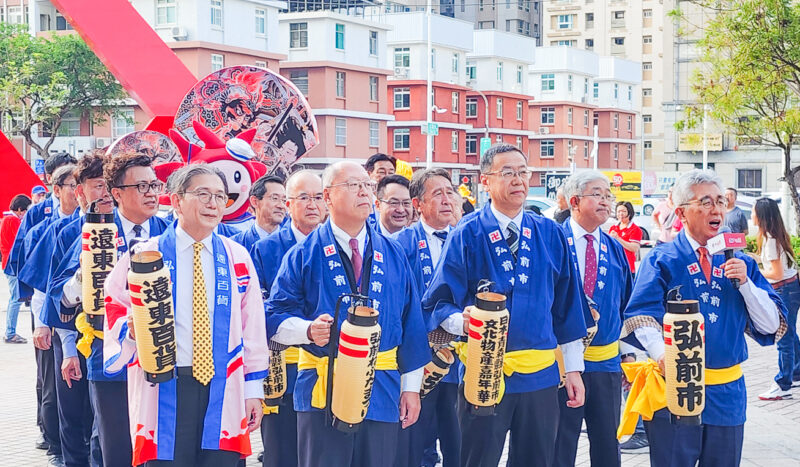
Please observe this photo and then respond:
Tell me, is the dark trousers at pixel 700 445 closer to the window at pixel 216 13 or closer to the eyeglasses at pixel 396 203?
the eyeglasses at pixel 396 203

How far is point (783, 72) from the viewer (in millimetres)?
17547

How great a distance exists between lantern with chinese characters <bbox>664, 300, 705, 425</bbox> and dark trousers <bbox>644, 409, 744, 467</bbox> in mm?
225

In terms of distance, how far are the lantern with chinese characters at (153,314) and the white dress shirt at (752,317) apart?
2.28 meters

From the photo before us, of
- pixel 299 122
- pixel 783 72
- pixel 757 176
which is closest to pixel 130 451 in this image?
pixel 299 122

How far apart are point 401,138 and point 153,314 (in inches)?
1966

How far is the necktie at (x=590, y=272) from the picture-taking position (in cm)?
633

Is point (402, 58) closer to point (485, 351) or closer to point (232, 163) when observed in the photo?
point (232, 163)

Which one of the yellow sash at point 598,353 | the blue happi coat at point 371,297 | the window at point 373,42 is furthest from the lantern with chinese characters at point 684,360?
the window at point 373,42

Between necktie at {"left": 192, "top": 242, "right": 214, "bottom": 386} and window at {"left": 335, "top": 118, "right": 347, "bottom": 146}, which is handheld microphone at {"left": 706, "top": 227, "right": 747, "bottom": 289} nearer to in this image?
necktie at {"left": 192, "top": 242, "right": 214, "bottom": 386}

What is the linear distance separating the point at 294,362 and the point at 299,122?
2915 millimetres

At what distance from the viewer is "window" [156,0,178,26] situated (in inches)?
1692

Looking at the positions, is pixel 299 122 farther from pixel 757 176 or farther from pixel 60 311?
pixel 757 176

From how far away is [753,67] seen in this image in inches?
694

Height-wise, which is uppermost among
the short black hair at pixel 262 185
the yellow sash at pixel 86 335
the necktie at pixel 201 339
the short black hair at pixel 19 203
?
the short black hair at pixel 262 185
